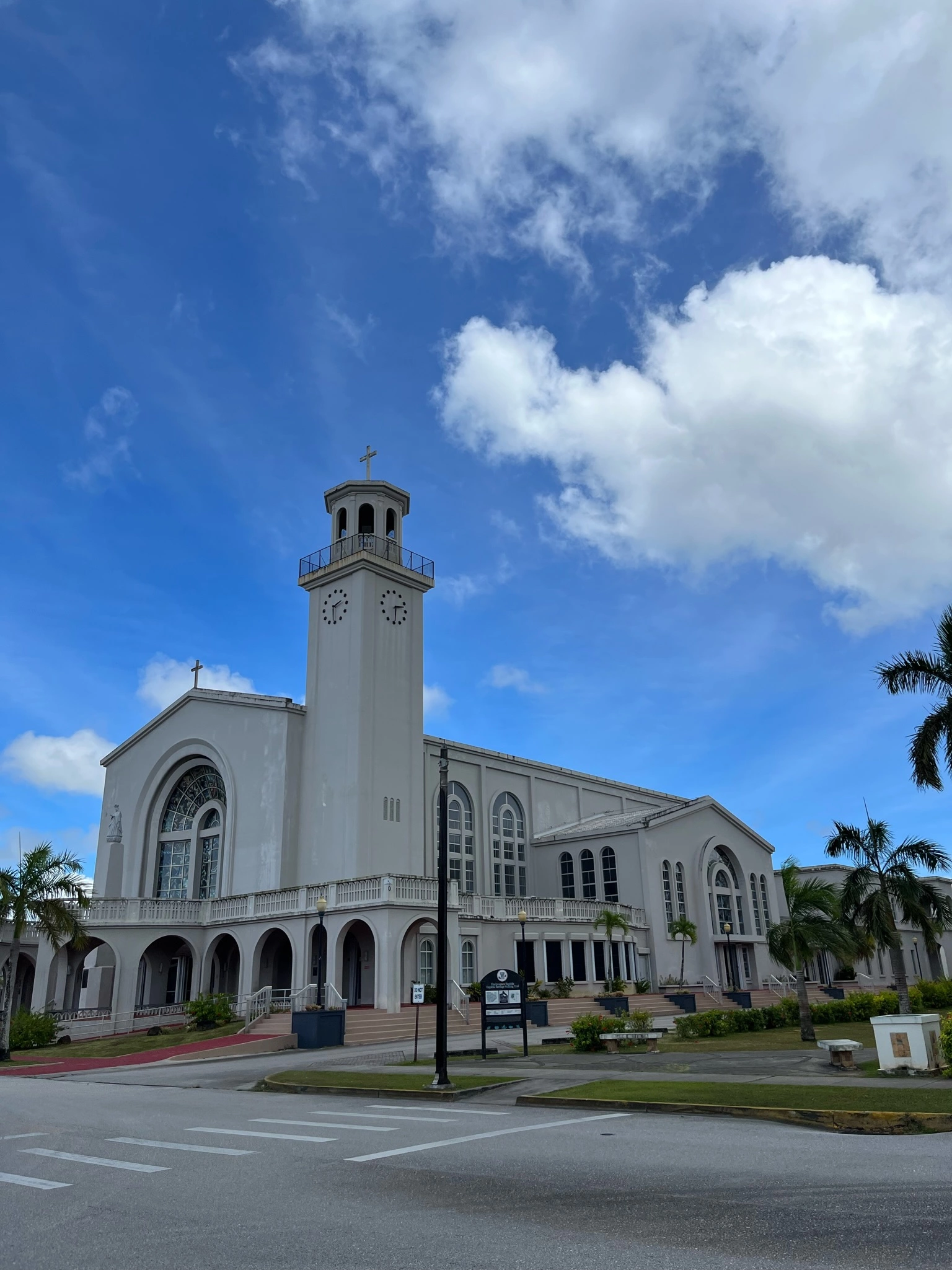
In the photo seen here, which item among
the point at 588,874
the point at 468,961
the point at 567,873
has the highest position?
the point at 567,873

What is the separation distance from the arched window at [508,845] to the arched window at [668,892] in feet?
23.7

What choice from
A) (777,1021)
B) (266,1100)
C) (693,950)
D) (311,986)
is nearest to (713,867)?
(693,950)

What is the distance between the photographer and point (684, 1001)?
36281mm

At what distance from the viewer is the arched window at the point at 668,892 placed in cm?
4284

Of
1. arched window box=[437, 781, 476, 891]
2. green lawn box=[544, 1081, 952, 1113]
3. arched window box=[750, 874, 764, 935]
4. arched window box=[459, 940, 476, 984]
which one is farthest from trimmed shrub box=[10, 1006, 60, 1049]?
arched window box=[750, 874, 764, 935]

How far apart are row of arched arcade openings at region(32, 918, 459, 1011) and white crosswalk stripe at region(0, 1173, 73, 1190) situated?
21.1 m

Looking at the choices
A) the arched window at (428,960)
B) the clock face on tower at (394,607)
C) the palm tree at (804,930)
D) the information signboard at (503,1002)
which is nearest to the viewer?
the information signboard at (503,1002)

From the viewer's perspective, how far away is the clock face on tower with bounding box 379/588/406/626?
4066 centimetres

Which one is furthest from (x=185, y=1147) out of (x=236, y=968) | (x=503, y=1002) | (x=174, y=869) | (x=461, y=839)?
(x=174, y=869)

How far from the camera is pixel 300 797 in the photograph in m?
39.4

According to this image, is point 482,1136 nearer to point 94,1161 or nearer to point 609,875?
point 94,1161

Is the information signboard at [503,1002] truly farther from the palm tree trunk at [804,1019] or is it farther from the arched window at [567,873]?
the arched window at [567,873]

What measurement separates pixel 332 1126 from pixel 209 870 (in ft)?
108

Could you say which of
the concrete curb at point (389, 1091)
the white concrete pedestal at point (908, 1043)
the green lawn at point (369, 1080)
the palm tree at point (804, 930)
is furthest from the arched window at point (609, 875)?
the white concrete pedestal at point (908, 1043)
